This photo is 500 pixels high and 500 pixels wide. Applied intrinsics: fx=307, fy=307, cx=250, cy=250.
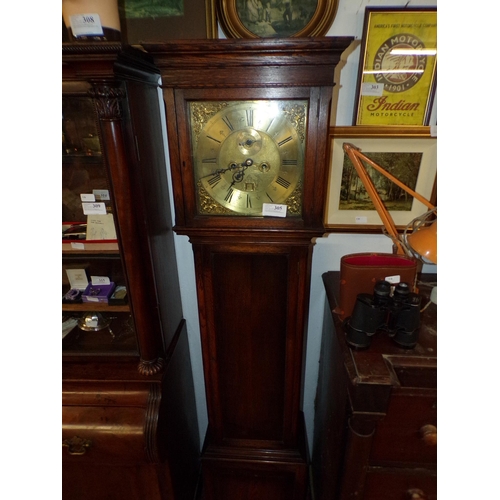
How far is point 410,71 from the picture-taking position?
3.26ft

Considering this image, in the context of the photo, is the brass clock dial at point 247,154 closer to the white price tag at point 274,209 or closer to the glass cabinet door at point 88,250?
the white price tag at point 274,209

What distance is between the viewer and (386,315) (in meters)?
0.86

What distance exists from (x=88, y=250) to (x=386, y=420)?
1031 millimetres

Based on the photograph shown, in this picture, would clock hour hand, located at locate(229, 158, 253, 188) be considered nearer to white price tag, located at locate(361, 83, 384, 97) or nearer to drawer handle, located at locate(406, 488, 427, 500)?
white price tag, located at locate(361, 83, 384, 97)

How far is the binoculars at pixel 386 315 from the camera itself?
0.81m

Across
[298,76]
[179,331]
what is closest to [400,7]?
[298,76]

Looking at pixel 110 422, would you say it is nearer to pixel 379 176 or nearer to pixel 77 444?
pixel 77 444

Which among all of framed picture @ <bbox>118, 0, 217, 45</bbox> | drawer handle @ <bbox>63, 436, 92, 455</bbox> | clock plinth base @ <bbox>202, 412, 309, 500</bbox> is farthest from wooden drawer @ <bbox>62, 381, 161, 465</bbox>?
framed picture @ <bbox>118, 0, 217, 45</bbox>

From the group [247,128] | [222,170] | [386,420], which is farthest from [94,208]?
[386,420]

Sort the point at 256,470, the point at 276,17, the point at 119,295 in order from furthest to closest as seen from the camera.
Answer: the point at 256,470
the point at 119,295
the point at 276,17

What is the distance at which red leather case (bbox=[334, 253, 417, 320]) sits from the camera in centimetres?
90

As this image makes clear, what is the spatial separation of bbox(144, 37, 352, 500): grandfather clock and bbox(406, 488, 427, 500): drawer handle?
41cm

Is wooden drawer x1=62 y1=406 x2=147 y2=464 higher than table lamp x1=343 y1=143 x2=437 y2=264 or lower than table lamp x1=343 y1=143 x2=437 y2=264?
lower

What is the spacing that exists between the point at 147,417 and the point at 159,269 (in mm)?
485
